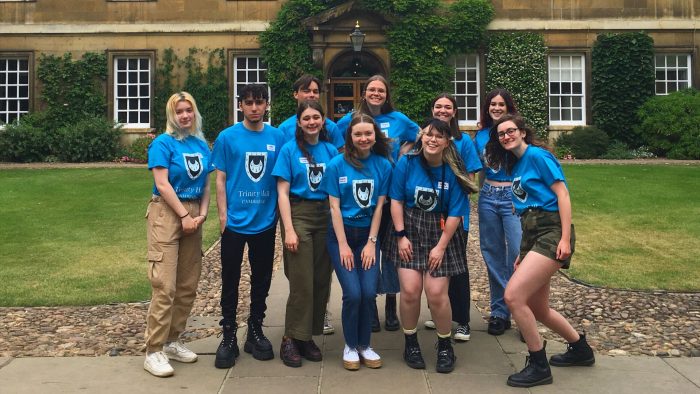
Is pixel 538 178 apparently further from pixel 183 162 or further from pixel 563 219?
pixel 183 162

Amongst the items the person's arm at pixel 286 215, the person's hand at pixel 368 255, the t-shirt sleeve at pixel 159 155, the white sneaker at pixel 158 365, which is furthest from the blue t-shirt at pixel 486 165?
the white sneaker at pixel 158 365

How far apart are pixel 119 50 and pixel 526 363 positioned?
18.7 meters

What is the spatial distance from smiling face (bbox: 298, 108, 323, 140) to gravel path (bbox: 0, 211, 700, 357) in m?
1.88

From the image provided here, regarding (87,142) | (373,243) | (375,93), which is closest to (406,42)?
(87,142)

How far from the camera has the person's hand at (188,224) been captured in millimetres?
4145

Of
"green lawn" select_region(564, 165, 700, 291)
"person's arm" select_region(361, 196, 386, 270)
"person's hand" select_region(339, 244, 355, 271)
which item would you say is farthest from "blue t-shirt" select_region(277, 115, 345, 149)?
"green lawn" select_region(564, 165, 700, 291)

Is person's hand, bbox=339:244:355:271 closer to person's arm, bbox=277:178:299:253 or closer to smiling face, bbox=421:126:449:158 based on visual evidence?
person's arm, bbox=277:178:299:253

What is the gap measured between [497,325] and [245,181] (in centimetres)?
226

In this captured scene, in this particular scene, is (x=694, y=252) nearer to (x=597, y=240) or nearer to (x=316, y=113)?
(x=597, y=240)

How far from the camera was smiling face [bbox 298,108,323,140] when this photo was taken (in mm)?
4188

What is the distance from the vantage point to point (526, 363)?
4.02 m

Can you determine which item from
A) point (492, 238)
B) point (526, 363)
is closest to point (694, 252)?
point (492, 238)

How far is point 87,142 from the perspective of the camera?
18422mm

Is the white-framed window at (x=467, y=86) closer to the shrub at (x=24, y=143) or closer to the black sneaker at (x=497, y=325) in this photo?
the shrub at (x=24, y=143)
